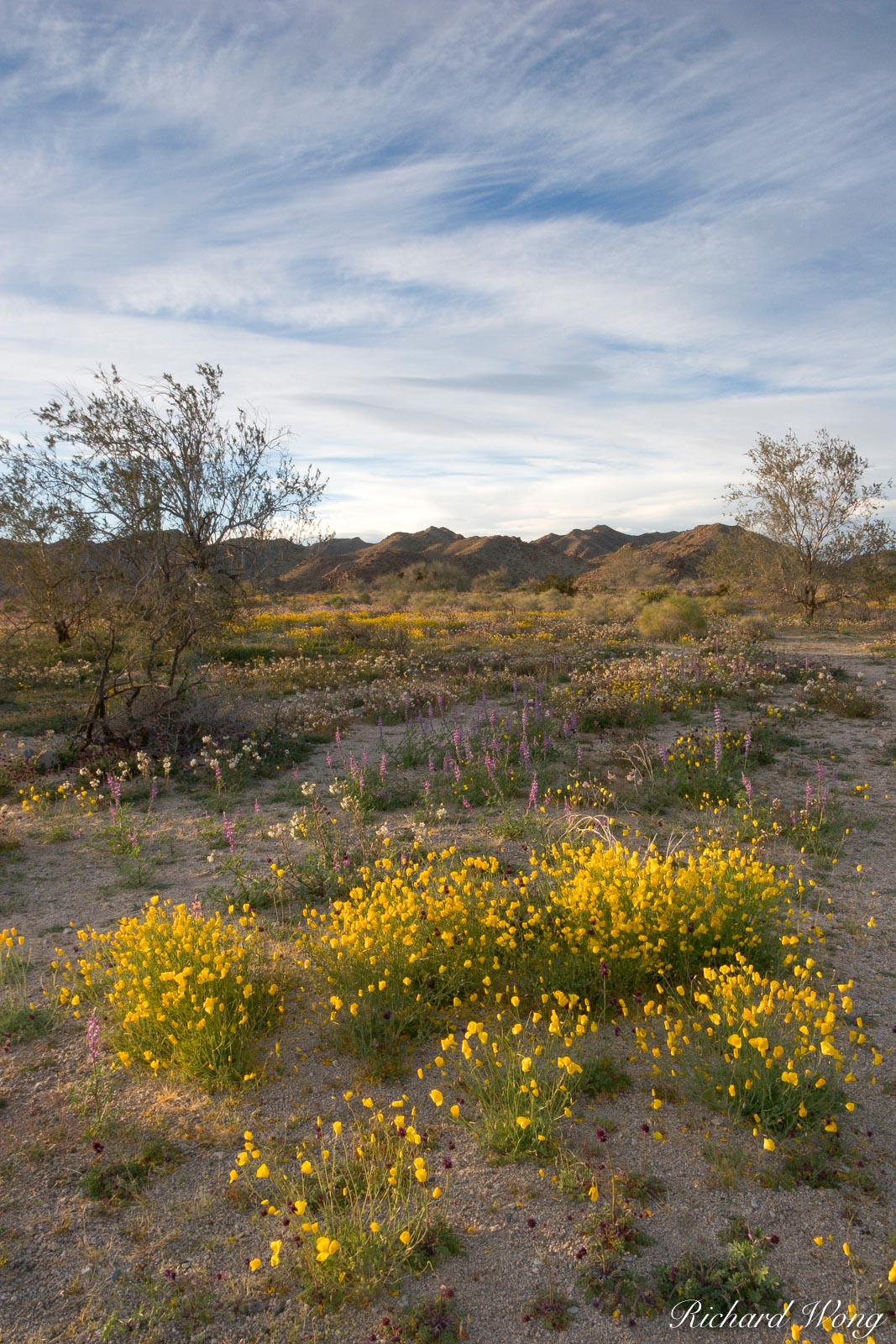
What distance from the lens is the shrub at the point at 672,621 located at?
60.5 feet

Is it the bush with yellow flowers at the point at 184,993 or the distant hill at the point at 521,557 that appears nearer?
the bush with yellow flowers at the point at 184,993

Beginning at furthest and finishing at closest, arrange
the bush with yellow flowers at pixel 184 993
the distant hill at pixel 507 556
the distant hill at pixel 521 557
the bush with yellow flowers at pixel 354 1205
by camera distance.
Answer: the distant hill at pixel 507 556 < the distant hill at pixel 521 557 < the bush with yellow flowers at pixel 184 993 < the bush with yellow flowers at pixel 354 1205

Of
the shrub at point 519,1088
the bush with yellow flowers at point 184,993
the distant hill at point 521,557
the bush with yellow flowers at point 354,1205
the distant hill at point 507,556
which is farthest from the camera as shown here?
the distant hill at point 507,556

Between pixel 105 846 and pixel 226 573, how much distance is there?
485 centimetres

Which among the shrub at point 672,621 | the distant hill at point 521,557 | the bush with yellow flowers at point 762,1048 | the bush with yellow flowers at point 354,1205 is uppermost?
the distant hill at point 521,557

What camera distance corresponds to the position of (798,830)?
6.11 meters

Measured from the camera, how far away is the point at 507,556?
66062 millimetres

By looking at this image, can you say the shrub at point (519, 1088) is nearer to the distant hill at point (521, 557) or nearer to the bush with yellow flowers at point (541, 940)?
the bush with yellow flowers at point (541, 940)

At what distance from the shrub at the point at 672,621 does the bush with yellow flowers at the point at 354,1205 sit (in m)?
16.3

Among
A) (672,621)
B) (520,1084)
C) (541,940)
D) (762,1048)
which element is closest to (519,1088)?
(520,1084)

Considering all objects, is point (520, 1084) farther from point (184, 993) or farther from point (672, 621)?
point (672, 621)

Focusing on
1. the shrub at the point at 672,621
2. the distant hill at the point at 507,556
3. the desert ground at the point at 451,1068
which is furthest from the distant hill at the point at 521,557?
the desert ground at the point at 451,1068

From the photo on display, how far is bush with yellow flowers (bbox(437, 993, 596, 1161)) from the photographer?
292cm

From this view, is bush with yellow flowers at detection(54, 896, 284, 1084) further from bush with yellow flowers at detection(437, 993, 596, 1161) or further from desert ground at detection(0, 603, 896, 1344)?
bush with yellow flowers at detection(437, 993, 596, 1161)
